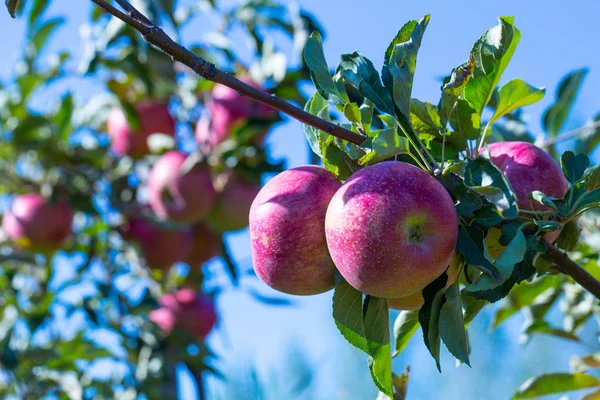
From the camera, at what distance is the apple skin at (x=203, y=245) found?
2395 mm

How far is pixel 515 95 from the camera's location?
958 mm

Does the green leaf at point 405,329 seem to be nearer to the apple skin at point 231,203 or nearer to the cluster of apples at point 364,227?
the cluster of apples at point 364,227

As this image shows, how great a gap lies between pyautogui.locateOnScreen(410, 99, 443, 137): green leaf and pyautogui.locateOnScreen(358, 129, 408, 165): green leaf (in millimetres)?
52

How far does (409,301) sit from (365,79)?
0.26 metres

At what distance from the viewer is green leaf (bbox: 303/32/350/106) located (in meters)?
0.87

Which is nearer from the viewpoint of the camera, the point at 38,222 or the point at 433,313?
the point at 433,313

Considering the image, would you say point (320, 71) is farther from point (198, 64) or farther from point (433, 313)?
point (433, 313)

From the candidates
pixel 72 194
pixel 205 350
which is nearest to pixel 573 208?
pixel 205 350

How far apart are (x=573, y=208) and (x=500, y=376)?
448 centimetres

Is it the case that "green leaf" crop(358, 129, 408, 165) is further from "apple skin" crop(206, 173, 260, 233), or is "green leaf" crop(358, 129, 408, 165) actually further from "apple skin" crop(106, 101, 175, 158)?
"apple skin" crop(106, 101, 175, 158)

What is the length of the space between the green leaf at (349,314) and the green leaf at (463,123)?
0.69 feet

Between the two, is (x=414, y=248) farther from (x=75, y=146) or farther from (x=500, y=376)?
(x=500, y=376)

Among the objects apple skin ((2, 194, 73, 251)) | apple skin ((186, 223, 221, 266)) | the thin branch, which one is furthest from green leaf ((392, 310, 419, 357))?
apple skin ((2, 194, 73, 251))

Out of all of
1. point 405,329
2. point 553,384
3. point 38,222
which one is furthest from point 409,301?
point 38,222
